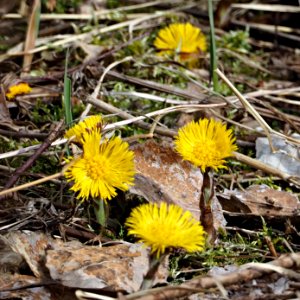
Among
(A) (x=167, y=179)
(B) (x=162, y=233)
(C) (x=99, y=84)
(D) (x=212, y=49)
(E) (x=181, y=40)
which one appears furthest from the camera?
(E) (x=181, y=40)

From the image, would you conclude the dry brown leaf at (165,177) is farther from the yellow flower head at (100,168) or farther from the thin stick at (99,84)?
the thin stick at (99,84)

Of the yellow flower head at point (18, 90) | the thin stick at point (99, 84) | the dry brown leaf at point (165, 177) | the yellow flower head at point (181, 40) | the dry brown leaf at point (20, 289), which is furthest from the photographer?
the yellow flower head at point (181, 40)

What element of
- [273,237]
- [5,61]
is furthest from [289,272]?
[5,61]

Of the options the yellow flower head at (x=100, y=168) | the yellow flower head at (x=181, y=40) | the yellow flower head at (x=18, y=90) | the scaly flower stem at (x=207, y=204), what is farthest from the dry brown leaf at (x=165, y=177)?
the yellow flower head at (x=181, y=40)

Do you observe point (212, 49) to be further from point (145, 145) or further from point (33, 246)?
point (33, 246)

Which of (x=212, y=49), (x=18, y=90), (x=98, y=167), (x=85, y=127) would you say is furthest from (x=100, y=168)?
(x=18, y=90)

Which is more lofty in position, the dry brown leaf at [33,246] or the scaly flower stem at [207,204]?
the scaly flower stem at [207,204]
